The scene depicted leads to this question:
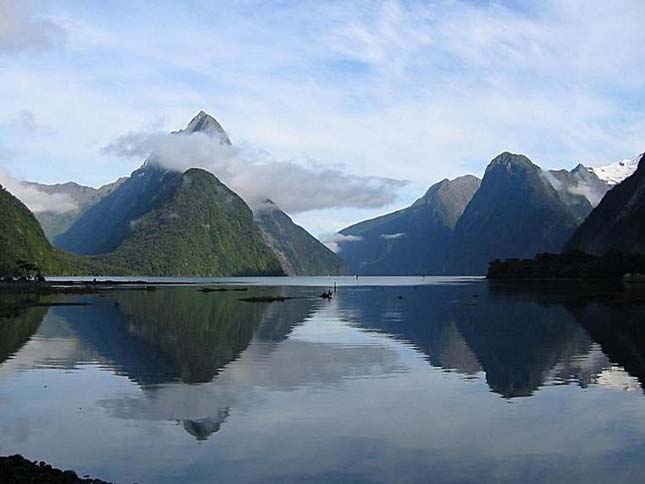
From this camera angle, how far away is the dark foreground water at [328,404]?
75.6 feet

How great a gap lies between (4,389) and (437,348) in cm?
3069

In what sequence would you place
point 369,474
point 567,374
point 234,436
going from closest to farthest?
point 369,474 → point 234,436 → point 567,374

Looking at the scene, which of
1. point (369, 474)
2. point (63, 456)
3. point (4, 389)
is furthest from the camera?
point (4, 389)

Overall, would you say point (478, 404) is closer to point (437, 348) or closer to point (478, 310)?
point (437, 348)

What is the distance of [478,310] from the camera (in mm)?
99875

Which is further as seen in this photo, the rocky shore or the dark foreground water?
the dark foreground water

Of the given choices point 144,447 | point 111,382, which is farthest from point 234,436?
point 111,382

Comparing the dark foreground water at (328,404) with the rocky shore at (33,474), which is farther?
the dark foreground water at (328,404)

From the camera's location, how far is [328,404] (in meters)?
32.6

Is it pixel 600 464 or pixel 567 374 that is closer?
pixel 600 464

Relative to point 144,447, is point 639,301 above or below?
above

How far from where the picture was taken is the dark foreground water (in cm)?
2305

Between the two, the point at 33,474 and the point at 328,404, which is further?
the point at 328,404

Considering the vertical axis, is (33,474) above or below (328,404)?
below
